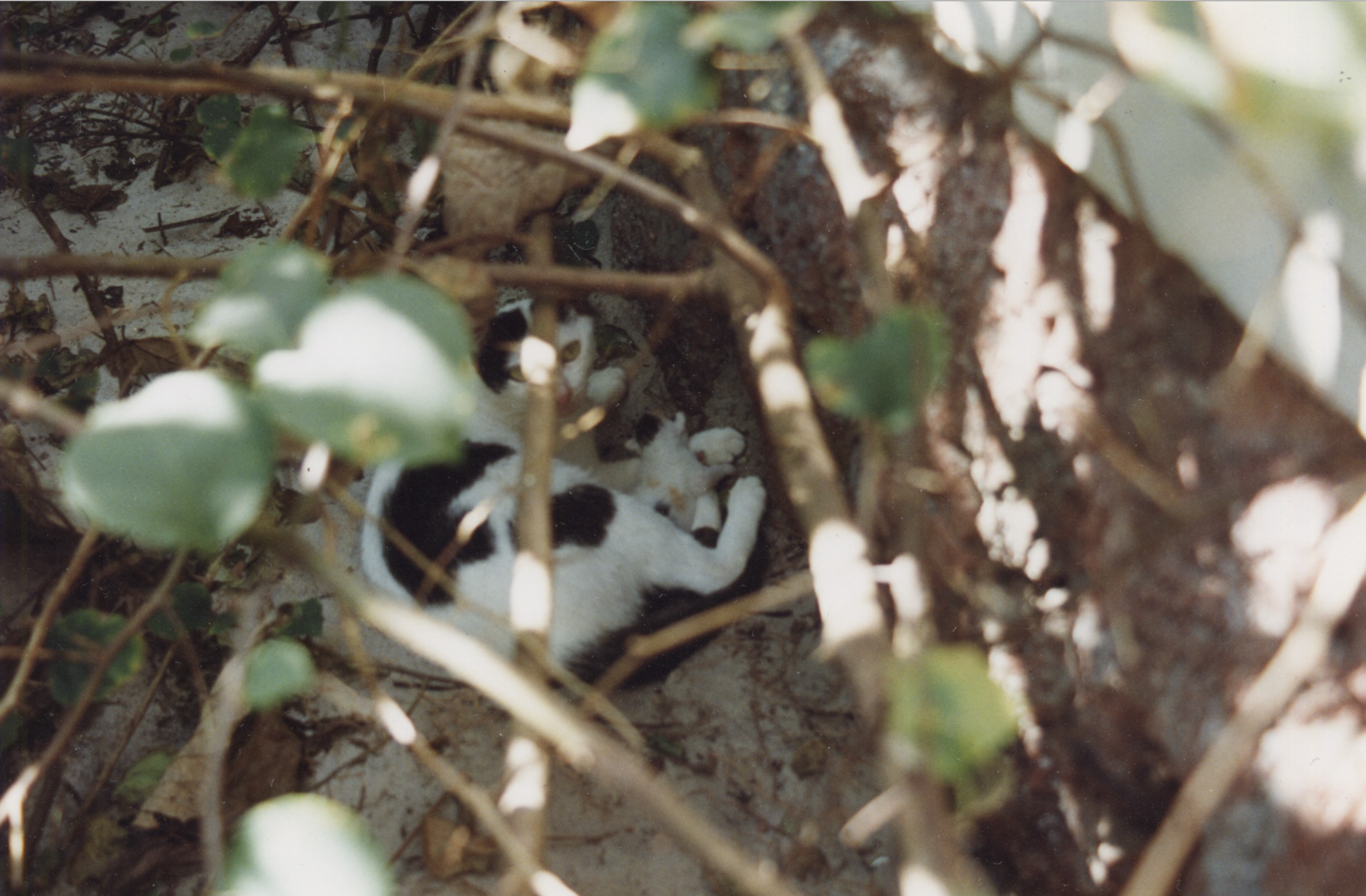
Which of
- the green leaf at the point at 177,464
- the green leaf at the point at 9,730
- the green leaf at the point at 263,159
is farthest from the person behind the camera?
the green leaf at the point at 9,730

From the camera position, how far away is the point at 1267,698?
2.48 ft

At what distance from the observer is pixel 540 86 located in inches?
65.9

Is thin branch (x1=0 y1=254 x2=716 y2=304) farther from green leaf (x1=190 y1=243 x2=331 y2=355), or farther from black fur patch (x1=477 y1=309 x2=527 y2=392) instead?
black fur patch (x1=477 y1=309 x2=527 y2=392)

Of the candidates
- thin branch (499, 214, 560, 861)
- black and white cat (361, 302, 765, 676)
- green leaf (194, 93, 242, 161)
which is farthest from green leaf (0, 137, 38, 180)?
thin branch (499, 214, 560, 861)

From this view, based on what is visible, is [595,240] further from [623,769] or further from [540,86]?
[623,769]

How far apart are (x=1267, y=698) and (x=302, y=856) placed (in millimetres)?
830

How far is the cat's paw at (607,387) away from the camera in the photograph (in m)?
2.45

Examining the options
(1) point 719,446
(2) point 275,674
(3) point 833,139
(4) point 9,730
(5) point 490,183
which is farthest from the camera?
(1) point 719,446

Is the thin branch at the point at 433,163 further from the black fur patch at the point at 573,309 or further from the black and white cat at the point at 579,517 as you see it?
the black fur patch at the point at 573,309

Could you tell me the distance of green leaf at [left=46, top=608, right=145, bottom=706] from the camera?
4.03 ft

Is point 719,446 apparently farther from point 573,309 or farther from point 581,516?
point 573,309

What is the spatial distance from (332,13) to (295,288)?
2.86 metres

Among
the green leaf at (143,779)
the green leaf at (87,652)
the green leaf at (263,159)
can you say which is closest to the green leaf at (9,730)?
the green leaf at (87,652)

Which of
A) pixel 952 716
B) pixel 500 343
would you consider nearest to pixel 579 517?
pixel 500 343
